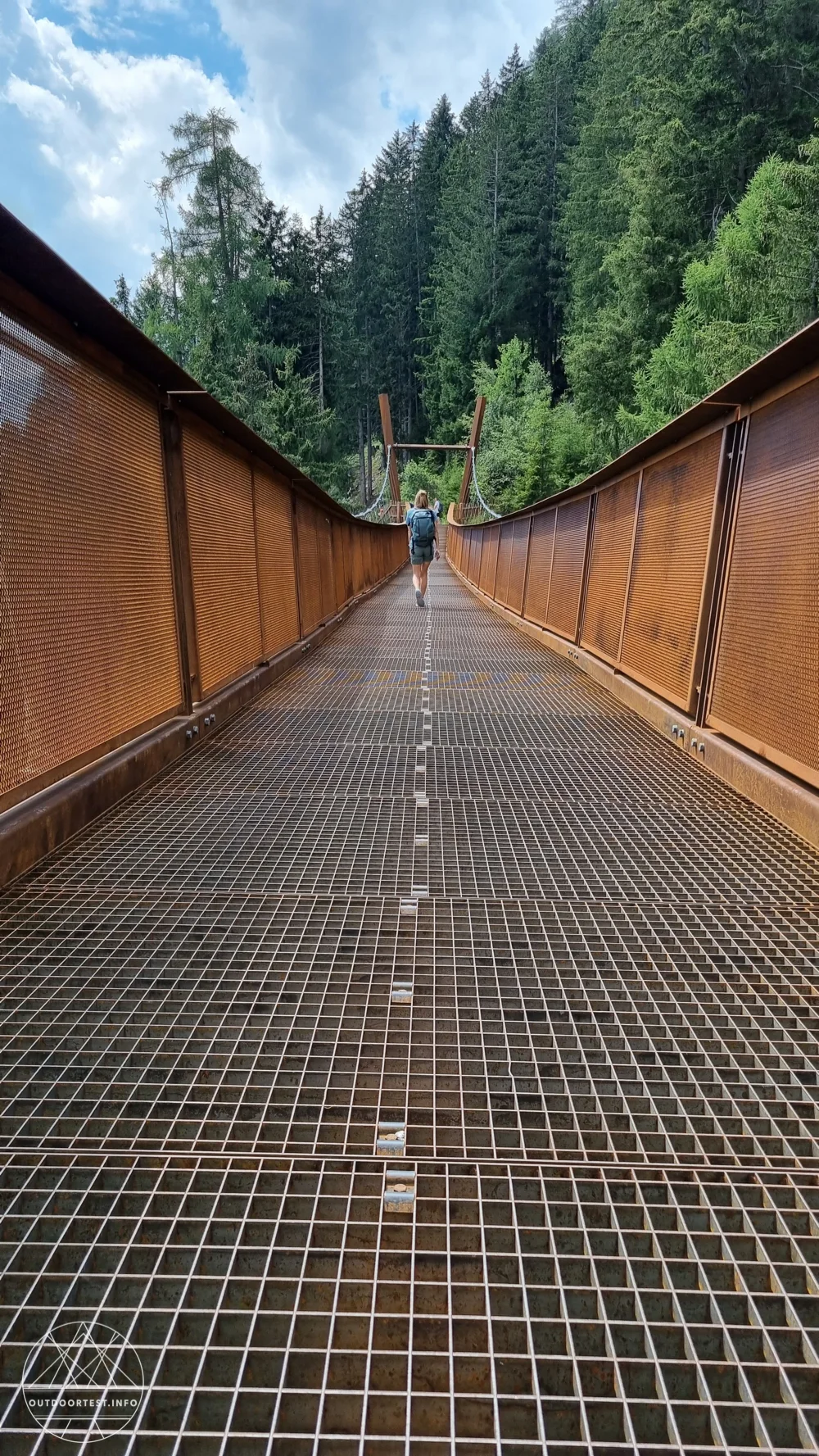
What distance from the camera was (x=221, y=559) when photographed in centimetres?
578

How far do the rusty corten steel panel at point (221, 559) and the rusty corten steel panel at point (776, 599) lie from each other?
3103 millimetres

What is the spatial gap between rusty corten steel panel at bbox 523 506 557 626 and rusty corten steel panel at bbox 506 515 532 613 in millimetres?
468


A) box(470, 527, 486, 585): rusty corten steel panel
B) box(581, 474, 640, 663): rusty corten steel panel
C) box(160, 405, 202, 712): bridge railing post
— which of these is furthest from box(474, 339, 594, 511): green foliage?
box(160, 405, 202, 712): bridge railing post

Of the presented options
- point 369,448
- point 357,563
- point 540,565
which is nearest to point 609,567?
point 540,565

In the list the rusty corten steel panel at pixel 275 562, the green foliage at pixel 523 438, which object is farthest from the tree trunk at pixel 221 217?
the rusty corten steel panel at pixel 275 562

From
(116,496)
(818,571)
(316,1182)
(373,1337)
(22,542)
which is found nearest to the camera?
(373,1337)

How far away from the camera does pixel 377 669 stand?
25.6ft

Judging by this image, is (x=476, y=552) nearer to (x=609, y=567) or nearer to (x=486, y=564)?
(x=486, y=564)

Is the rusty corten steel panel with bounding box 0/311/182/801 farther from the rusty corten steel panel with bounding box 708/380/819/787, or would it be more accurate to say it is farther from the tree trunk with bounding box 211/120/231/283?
the tree trunk with bounding box 211/120/231/283

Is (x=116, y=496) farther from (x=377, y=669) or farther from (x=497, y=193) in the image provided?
(x=497, y=193)

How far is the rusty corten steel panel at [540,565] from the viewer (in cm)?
1060

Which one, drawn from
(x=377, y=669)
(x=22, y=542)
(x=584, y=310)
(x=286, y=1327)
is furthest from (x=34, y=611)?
(x=584, y=310)

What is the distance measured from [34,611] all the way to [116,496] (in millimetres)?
1087

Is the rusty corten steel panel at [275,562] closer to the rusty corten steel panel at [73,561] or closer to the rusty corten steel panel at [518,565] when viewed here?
the rusty corten steel panel at [73,561]
